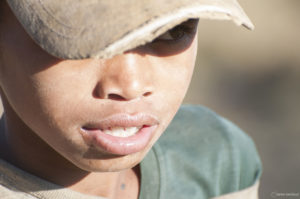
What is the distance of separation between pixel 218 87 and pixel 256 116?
302 millimetres

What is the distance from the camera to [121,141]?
86 cm

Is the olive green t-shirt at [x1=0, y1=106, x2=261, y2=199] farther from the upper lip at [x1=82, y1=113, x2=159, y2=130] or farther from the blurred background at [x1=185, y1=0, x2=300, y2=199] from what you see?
the blurred background at [x1=185, y1=0, x2=300, y2=199]

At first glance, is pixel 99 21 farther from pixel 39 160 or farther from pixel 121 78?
pixel 39 160

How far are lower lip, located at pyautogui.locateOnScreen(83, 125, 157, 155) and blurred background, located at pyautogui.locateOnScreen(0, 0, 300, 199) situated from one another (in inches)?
64.9

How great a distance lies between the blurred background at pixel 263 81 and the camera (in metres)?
2.57

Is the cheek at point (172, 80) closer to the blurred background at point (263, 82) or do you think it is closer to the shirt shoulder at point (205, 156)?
the shirt shoulder at point (205, 156)

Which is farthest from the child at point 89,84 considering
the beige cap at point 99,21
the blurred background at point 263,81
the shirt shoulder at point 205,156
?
the blurred background at point 263,81

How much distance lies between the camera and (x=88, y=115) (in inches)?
31.8

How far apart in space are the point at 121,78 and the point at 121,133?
0.13 metres

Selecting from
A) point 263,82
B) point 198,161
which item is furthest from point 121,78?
point 263,82

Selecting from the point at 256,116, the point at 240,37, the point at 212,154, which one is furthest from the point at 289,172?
the point at 212,154

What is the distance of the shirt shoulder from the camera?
48.6 inches

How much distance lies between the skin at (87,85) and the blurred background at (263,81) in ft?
5.46

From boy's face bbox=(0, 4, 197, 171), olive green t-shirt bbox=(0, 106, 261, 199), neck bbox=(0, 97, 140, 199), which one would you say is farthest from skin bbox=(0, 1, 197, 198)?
olive green t-shirt bbox=(0, 106, 261, 199)
